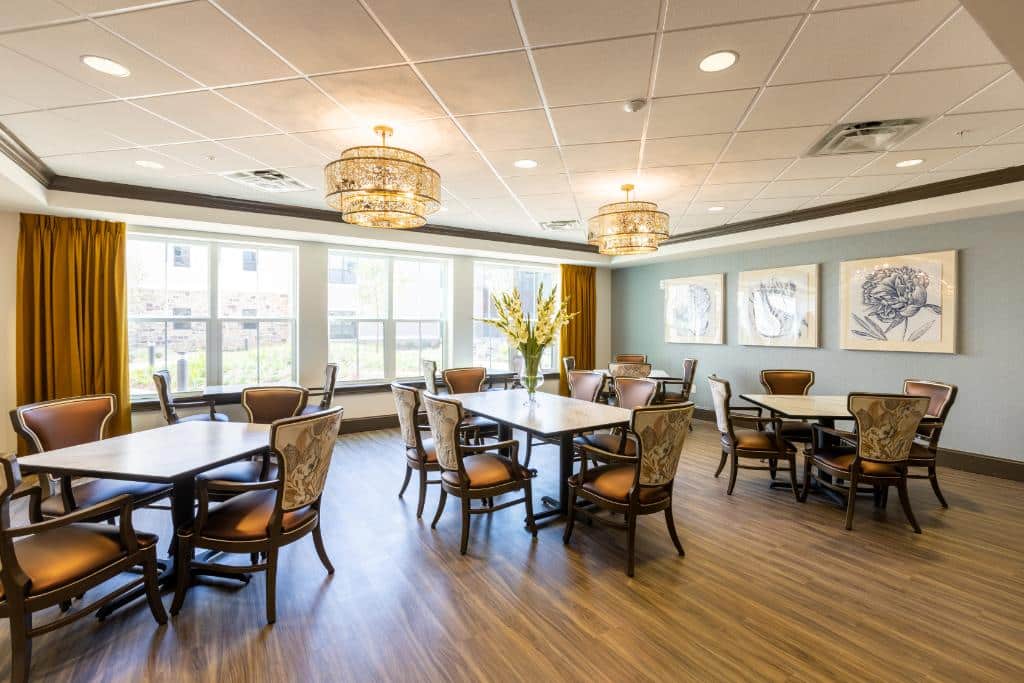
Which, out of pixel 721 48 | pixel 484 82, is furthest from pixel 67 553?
pixel 721 48

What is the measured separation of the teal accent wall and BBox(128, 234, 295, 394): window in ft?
20.6

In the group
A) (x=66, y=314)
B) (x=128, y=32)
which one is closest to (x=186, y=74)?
(x=128, y=32)

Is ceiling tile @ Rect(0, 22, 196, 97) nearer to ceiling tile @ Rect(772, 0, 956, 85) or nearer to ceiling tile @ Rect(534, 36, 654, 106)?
ceiling tile @ Rect(534, 36, 654, 106)

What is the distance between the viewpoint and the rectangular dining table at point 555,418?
301 cm

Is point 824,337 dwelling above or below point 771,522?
above

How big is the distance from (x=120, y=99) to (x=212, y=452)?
2.15 metres

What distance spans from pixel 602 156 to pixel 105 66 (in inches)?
119

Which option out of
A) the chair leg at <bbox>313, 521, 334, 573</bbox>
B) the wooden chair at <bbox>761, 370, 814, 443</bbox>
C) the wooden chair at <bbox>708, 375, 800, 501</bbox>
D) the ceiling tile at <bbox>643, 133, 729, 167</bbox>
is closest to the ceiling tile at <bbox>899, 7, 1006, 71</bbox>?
the ceiling tile at <bbox>643, 133, 729, 167</bbox>

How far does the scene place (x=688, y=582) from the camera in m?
2.54

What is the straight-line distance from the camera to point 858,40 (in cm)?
Result: 204

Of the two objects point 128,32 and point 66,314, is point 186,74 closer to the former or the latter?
point 128,32

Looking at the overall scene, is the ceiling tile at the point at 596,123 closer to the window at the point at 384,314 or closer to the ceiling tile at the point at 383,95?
the ceiling tile at the point at 383,95

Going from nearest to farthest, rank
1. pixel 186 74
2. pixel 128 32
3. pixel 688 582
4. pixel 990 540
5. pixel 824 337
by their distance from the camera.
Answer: pixel 128 32 → pixel 186 74 → pixel 688 582 → pixel 990 540 → pixel 824 337

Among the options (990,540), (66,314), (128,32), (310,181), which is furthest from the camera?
(66,314)
